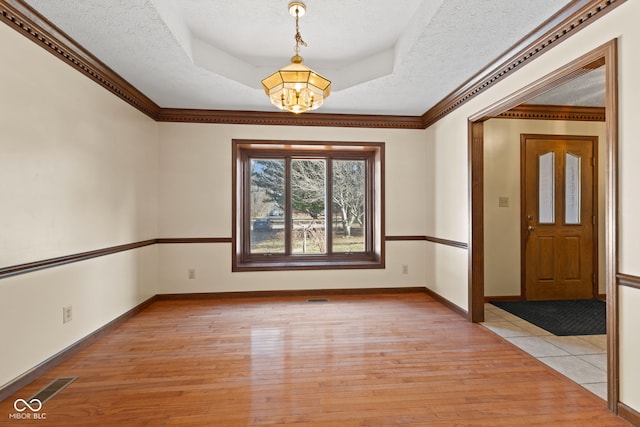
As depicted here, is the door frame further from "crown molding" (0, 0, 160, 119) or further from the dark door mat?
"crown molding" (0, 0, 160, 119)

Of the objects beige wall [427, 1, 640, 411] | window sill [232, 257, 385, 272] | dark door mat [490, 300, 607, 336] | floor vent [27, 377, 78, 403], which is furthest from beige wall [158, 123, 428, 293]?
beige wall [427, 1, 640, 411]

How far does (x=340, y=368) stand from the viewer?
7.93 ft

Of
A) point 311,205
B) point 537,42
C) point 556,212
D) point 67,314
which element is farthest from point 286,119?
point 556,212

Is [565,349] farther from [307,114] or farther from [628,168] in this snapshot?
[307,114]

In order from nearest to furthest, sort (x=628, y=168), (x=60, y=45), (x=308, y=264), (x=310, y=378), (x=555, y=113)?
(x=628, y=168) < (x=310, y=378) < (x=60, y=45) < (x=555, y=113) < (x=308, y=264)

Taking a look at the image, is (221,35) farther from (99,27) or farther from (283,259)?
(283,259)

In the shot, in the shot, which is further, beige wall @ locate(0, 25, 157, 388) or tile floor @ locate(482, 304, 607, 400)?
tile floor @ locate(482, 304, 607, 400)

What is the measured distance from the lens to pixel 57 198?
2482 mm

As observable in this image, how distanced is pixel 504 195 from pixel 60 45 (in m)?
4.77

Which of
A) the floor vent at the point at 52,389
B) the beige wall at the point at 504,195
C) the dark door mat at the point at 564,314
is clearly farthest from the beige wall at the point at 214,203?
the floor vent at the point at 52,389

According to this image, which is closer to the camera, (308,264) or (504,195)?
(504,195)

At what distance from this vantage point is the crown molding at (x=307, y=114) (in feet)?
6.88

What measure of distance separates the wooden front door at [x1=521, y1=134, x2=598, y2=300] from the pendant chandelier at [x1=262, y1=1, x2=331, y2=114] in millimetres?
3141

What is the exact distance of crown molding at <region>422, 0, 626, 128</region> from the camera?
2027mm
